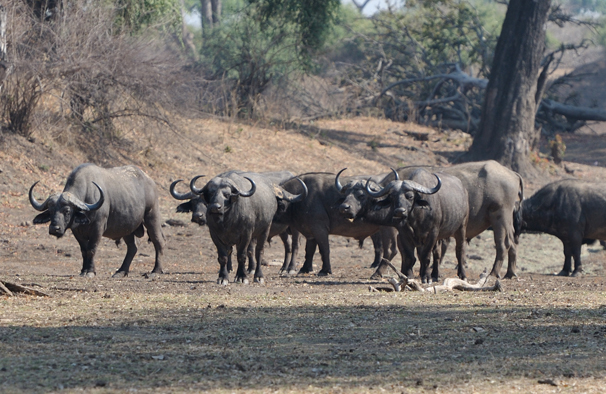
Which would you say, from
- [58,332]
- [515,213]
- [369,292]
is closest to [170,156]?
[515,213]

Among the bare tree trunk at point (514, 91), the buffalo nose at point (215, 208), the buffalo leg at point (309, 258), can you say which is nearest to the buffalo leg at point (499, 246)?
the buffalo leg at point (309, 258)

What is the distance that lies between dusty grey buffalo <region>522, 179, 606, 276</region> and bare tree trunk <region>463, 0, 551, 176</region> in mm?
9533

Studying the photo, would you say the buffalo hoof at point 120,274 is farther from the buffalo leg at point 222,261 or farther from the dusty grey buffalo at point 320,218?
the dusty grey buffalo at point 320,218

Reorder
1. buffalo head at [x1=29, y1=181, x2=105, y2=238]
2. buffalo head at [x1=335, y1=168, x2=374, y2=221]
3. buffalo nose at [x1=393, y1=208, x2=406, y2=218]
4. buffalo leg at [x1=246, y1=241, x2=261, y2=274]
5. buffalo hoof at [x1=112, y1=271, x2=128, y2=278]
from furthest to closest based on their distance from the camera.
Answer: buffalo leg at [x1=246, y1=241, x2=261, y2=274]
buffalo hoof at [x1=112, y1=271, x2=128, y2=278]
buffalo head at [x1=335, y1=168, x2=374, y2=221]
buffalo head at [x1=29, y1=181, x2=105, y2=238]
buffalo nose at [x1=393, y1=208, x2=406, y2=218]

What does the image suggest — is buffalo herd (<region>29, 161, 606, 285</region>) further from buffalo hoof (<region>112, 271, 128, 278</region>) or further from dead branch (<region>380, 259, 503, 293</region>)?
dead branch (<region>380, 259, 503, 293</region>)

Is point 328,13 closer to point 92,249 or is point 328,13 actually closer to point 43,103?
point 43,103

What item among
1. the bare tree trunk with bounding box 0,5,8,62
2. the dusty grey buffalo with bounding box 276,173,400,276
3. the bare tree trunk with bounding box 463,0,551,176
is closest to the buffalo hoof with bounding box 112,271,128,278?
the dusty grey buffalo with bounding box 276,173,400,276

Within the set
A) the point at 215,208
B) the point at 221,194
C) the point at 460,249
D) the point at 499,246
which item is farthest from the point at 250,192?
the point at 499,246

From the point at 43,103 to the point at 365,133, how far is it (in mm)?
12179

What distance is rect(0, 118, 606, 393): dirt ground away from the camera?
239 inches

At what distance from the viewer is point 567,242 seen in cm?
1666

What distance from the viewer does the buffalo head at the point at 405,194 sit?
12.5 m

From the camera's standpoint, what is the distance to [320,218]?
→ 47.8 ft

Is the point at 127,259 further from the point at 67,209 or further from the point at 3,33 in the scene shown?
the point at 3,33
